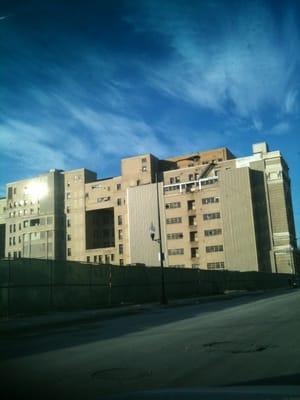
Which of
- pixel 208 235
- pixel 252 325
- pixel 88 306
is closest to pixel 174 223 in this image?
pixel 208 235

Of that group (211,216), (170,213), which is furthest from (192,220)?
(170,213)

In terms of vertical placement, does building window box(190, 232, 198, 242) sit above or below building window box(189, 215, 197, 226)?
below

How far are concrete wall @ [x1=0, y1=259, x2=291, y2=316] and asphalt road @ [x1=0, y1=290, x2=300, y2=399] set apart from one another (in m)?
9.86

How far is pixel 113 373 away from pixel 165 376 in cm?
98

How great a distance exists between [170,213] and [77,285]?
9222cm

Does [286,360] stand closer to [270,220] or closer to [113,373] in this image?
[113,373]

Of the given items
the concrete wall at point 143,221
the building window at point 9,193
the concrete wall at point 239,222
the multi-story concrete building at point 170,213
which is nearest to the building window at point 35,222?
the multi-story concrete building at point 170,213

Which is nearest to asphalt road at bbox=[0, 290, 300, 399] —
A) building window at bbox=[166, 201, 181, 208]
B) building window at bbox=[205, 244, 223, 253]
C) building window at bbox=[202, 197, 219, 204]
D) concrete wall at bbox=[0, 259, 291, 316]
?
concrete wall at bbox=[0, 259, 291, 316]

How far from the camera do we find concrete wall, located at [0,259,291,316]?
25234 mm

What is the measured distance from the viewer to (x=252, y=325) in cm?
1585

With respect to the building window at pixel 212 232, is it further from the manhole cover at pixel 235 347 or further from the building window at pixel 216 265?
the manhole cover at pixel 235 347

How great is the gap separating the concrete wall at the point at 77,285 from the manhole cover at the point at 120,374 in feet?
55.4

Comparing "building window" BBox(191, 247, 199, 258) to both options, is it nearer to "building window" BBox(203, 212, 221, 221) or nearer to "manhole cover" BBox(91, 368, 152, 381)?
"building window" BBox(203, 212, 221, 221)

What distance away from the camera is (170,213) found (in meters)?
122
